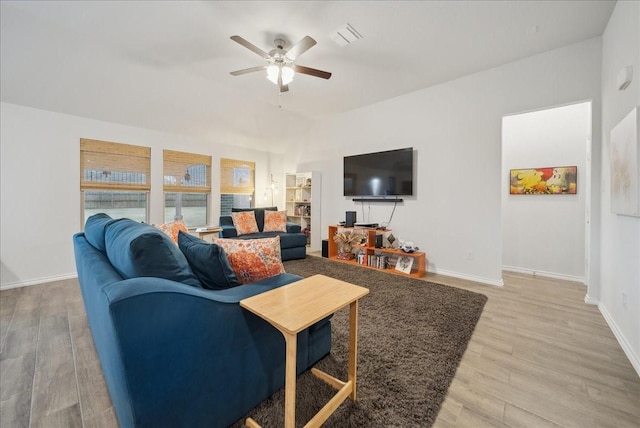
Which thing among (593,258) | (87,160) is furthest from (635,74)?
(87,160)

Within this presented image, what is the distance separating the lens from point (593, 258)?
278cm

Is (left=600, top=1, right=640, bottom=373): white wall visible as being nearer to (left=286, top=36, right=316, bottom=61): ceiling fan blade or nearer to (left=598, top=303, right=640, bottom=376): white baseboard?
(left=598, top=303, right=640, bottom=376): white baseboard

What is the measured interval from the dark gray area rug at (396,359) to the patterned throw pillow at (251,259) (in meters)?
0.69

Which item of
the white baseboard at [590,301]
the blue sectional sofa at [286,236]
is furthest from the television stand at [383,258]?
the white baseboard at [590,301]

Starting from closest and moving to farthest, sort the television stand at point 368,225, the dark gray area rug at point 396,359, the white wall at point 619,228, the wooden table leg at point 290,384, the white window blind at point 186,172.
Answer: the wooden table leg at point 290,384 < the dark gray area rug at point 396,359 < the white wall at point 619,228 < the television stand at point 368,225 < the white window blind at point 186,172

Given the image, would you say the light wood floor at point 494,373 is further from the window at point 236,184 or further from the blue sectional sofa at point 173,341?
the window at point 236,184

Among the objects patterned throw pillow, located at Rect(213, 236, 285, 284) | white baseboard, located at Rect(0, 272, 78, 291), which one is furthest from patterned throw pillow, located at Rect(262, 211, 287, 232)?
patterned throw pillow, located at Rect(213, 236, 285, 284)

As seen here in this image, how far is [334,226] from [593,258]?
344 centimetres

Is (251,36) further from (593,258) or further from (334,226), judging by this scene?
(593,258)

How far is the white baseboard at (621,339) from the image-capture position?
69.2 inches

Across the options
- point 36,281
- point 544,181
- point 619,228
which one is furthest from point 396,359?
point 36,281

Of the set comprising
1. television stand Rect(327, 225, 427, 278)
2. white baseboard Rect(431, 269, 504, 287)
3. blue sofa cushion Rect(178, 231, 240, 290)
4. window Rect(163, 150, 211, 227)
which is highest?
window Rect(163, 150, 211, 227)

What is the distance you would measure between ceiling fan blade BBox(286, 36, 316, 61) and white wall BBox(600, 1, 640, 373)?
2.40 metres

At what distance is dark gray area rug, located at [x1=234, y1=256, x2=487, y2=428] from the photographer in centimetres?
136
